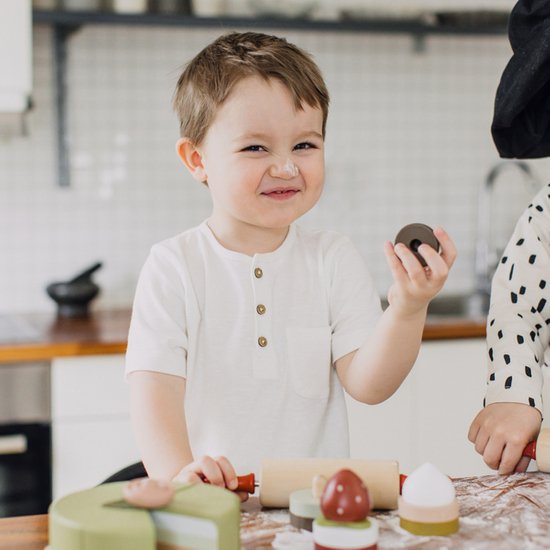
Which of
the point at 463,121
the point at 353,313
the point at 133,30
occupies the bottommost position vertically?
the point at 353,313

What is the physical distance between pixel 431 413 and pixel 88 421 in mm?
945

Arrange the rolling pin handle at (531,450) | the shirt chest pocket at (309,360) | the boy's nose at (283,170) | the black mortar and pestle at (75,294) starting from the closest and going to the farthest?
the rolling pin handle at (531,450), the boy's nose at (283,170), the shirt chest pocket at (309,360), the black mortar and pestle at (75,294)

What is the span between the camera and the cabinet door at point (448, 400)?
2508 mm

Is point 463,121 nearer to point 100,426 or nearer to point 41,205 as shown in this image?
point 41,205

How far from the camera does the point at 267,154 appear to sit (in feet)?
3.95

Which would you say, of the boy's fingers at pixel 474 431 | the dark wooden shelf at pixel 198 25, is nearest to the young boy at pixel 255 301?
the boy's fingers at pixel 474 431

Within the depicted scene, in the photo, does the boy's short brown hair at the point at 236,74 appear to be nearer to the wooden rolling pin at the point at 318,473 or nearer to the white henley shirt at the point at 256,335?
the white henley shirt at the point at 256,335

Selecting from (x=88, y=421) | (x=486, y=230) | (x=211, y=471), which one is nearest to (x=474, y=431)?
(x=211, y=471)

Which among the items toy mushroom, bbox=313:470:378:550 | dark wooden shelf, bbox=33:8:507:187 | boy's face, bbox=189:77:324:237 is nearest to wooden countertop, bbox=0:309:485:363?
dark wooden shelf, bbox=33:8:507:187

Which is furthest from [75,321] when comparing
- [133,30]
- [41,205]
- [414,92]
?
[414,92]

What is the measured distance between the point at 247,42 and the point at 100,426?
4.22ft

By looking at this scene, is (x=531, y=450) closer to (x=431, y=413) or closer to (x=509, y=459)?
(x=509, y=459)

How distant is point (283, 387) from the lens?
1296 mm

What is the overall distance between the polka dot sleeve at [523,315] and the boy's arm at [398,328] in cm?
15
